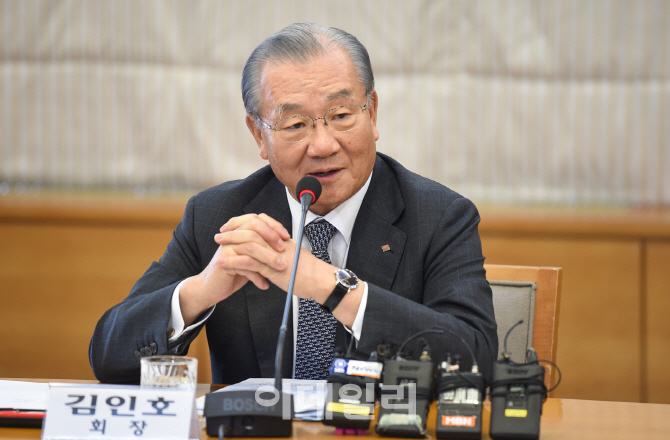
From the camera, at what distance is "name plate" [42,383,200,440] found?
1050 millimetres

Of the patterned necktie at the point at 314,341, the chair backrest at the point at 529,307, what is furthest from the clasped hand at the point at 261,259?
the chair backrest at the point at 529,307

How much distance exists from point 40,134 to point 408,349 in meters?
2.70

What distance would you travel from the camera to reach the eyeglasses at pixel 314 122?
170 centimetres

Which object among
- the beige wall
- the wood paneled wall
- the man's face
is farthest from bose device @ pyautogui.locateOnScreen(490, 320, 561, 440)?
the beige wall

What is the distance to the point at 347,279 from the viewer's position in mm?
1459

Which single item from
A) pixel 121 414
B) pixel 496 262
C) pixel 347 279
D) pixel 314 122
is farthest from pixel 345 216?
pixel 496 262

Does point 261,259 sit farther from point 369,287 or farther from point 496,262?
point 496,262

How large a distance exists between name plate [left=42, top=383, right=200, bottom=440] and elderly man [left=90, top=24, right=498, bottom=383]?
0.44 m

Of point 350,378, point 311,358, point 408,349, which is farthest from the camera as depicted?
point 311,358

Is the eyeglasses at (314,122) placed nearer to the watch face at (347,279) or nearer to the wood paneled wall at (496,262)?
the watch face at (347,279)

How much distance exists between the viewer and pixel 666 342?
9.73 feet

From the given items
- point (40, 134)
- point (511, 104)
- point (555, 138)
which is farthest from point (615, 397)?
point (40, 134)

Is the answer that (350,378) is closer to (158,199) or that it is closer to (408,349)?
(408,349)

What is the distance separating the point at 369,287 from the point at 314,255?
0.94 ft
